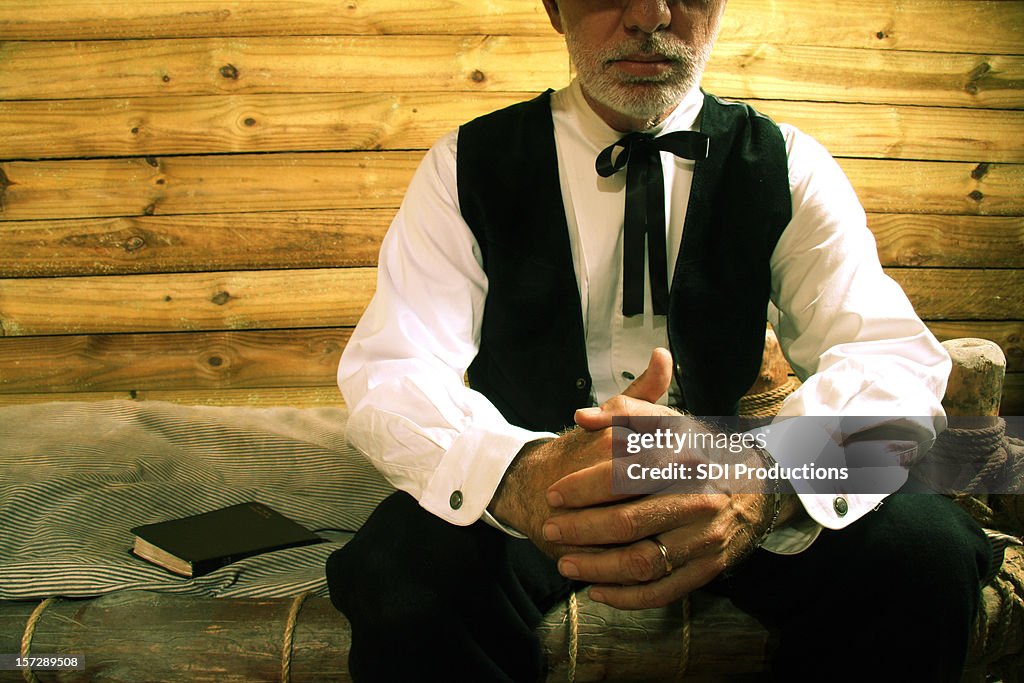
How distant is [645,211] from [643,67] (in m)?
0.25

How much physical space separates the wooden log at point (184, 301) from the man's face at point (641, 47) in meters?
1.22

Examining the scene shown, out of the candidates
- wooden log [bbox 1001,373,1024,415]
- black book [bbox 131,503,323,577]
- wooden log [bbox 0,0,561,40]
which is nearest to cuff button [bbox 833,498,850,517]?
black book [bbox 131,503,323,577]

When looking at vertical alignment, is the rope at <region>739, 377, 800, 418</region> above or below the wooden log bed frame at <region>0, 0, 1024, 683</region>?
below

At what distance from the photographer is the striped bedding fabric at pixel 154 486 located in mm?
1481

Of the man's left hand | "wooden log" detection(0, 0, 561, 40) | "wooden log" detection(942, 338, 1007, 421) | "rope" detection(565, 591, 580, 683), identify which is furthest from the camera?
"wooden log" detection(0, 0, 561, 40)

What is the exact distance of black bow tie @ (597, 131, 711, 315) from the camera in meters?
1.53

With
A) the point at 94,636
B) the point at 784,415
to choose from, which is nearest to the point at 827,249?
the point at 784,415

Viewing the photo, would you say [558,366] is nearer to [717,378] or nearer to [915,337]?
[717,378]

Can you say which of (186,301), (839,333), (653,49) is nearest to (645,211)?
(653,49)

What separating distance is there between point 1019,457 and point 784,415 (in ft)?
3.58

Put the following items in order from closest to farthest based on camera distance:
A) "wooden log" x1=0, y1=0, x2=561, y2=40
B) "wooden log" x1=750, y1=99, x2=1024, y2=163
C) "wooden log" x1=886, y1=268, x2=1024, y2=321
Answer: "wooden log" x1=0, y1=0, x2=561, y2=40, "wooden log" x1=750, y1=99, x2=1024, y2=163, "wooden log" x1=886, y1=268, x2=1024, y2=321

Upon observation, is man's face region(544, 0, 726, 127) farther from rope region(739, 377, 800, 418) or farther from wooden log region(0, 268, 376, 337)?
wooden log region(0, 268, 376, 337)

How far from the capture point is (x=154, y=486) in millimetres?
1866

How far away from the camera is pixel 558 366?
5.00 ft
